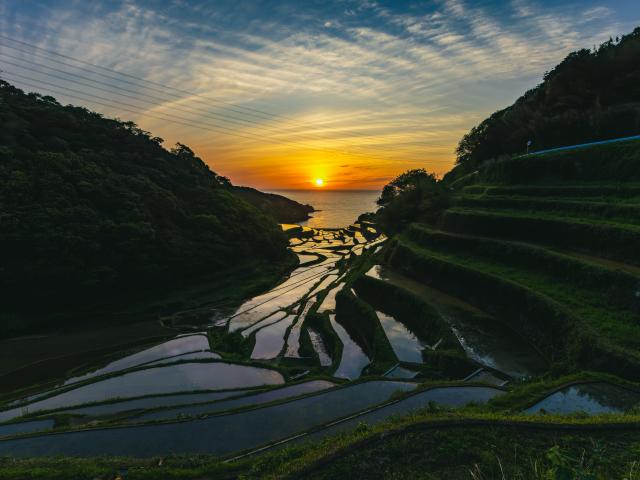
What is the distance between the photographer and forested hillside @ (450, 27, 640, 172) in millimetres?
35406

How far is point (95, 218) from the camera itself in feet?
112

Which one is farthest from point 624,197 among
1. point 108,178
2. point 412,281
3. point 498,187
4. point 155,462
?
point 108,178

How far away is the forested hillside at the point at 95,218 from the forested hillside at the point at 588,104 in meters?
41.1

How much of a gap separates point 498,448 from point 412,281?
2363 cm

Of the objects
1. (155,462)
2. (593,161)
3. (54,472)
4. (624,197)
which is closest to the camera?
(54,472)

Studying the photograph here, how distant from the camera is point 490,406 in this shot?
11.1m

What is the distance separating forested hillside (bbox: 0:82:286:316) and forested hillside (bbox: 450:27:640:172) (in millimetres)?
41071

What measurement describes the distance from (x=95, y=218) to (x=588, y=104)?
60751 mm

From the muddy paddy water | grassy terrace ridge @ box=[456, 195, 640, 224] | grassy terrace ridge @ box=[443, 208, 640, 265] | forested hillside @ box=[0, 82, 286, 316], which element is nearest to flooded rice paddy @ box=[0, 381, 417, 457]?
the muddy paddy water

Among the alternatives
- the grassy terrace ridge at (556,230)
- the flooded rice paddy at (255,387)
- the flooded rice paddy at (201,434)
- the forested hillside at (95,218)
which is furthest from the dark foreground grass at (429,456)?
the forested hillside at (95,218)

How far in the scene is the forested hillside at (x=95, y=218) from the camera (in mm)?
29406

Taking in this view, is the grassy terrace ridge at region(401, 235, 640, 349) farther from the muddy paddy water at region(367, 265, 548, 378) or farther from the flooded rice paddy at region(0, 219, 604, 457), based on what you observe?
the flooded rice paddy at region(0, 219, 604, 457)

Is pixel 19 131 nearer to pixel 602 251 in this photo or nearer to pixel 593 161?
pixel 602 251

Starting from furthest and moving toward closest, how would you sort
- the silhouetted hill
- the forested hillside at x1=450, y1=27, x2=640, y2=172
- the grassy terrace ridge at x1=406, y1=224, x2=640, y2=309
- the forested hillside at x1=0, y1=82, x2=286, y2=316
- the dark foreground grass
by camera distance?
the silhouetted hill < the forested hillside at x1=450, y1=27, x2=640, y2=172 < the forested hillside at x1=0, y1=82, x2=286, y2=316 < the grassy terrace ridge at x1=406, y1=224, x2=640, y2=309 < the dark foreground grass
